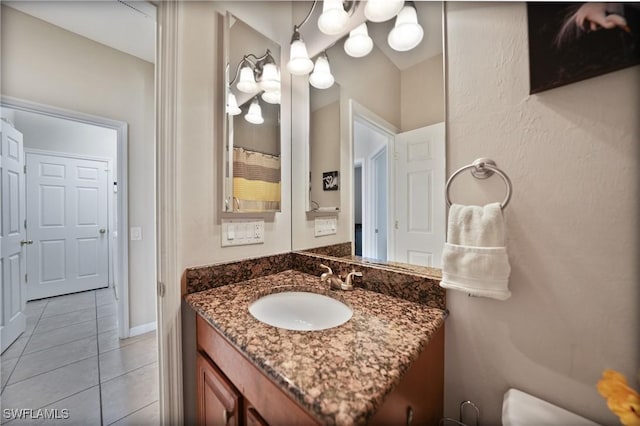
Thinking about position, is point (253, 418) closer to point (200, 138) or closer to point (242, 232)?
point (242, 232)

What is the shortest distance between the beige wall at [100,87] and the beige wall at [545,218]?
2.34m

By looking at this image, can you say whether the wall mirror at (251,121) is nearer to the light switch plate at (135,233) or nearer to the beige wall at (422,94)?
the beige wall at (422,94)

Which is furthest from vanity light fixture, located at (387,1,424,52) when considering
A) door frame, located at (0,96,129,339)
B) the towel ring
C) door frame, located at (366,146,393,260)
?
door frame, located at (0,96,129,339)

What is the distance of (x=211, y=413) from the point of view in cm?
84

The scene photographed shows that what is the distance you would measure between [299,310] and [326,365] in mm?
521

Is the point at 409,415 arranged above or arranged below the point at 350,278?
below

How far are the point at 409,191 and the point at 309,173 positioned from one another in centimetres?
68

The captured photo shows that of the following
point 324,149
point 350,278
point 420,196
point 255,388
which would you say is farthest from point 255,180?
point 255,388

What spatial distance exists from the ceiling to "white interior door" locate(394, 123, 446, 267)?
1.92 m

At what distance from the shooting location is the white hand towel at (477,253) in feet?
2.08

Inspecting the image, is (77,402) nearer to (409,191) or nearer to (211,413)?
(211,413)

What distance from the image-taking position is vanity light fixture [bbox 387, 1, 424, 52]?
3.01 ft

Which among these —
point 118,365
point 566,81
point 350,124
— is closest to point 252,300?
point 350,124

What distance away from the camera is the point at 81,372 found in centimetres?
Answer: 170
